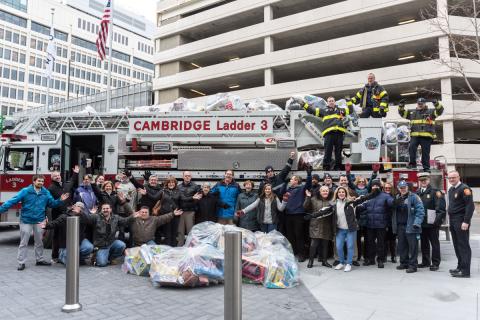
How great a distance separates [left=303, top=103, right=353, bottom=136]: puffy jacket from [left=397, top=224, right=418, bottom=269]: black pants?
2.59 meters

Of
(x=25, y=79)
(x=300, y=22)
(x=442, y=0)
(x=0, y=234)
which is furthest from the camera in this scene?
(x=25, y=79)

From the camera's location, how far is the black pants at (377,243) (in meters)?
7.73

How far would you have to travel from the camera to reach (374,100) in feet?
30.7

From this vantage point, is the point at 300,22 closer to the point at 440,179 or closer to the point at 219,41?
the point at 219,41

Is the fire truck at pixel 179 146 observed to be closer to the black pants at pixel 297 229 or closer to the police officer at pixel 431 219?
the police officer at pixel 431 219

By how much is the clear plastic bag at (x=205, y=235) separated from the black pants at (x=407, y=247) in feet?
11.3

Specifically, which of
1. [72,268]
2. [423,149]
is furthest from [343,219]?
[72,268]

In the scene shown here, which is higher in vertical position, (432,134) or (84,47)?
(84,47)

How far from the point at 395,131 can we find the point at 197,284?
6157mm

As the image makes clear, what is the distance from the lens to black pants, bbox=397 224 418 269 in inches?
289

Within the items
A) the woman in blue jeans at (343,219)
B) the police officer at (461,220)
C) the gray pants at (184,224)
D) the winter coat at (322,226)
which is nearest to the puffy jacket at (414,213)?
the police officer at (461,220)

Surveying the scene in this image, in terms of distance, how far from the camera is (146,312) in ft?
16.3

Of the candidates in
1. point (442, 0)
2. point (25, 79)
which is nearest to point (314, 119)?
point (442, 0)

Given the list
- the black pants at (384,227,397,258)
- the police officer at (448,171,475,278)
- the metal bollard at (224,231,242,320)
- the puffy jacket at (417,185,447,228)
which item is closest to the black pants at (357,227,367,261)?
the black pants at (384,227,397,258)
